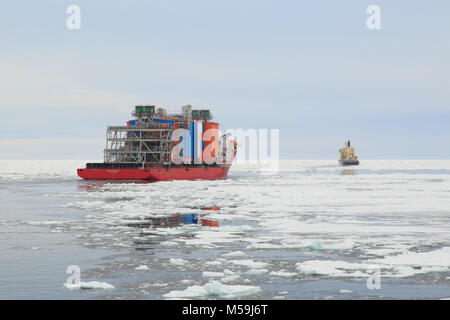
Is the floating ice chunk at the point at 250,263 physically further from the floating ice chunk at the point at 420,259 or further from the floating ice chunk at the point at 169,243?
the floating ice chunk at the point at 169,243

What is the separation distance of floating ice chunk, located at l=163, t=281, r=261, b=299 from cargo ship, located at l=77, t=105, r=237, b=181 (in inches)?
2050

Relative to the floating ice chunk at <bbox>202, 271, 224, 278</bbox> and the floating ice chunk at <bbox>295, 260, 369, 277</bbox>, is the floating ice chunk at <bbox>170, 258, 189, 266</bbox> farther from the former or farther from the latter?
the floating ice chunk at <bbox>295, 260, 369, 277</bbox>

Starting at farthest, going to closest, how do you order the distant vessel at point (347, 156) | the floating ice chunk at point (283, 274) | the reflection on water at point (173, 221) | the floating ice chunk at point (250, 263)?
1. the distant vessel at point (347, 156)
2. the reflection on water at point (173, 221)
3. the floating ice chunk at point (250, 263)
4. the floating ice chunk at point (283, 274)

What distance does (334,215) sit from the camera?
927 inches

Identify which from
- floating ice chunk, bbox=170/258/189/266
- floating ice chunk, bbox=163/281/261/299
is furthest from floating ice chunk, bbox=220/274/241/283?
floating ice chunk, bbox=170/258/189/266

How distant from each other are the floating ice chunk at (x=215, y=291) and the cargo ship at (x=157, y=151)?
5206 centimetres

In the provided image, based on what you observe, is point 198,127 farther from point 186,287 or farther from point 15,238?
point 186,287

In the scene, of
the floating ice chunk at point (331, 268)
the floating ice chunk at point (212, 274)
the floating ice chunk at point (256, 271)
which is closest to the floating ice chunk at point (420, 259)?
the floating ice chunk at point (331, 268)

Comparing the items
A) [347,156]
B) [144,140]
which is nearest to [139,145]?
[144,140]

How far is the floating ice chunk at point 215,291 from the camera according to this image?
939 cm

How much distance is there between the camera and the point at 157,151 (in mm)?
67750

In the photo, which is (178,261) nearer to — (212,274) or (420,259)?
(212,274)
